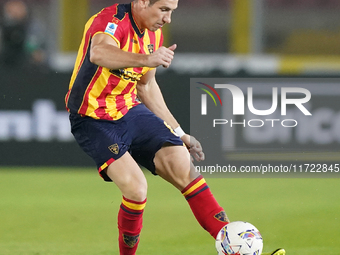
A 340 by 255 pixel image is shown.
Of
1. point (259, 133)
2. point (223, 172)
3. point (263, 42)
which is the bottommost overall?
point (223, 172)

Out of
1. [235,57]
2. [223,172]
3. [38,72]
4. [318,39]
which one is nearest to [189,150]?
[223,172]

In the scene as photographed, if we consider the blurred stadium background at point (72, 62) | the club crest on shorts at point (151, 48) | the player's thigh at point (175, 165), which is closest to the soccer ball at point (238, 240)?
the player's thigh at point (175, 165)

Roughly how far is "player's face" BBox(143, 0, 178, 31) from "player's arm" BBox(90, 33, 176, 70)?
28cm

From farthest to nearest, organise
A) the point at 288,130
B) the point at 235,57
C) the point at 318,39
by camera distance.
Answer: the point at 318,39, the point at 235,57, the point at 288,130

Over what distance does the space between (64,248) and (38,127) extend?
10.8ft

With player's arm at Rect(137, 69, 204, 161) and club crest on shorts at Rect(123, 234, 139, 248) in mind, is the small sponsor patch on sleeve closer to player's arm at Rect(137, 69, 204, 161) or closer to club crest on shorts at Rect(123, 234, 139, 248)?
player's arm at Rect(137, 69, 204, 161)

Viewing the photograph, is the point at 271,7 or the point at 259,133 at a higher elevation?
the point at 271,7

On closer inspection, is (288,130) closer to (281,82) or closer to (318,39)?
(281,82)

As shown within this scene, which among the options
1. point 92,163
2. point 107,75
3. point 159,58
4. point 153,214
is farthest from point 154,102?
point 92,163

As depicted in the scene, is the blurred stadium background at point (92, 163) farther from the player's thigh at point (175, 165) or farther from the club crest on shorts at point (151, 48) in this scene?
the club crest on shorts at point (151, 48)

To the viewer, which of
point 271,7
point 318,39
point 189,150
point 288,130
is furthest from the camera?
point 271,7

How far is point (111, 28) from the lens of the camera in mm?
3314

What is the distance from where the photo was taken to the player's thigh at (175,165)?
3.46 m

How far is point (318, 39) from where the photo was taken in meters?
9.41
